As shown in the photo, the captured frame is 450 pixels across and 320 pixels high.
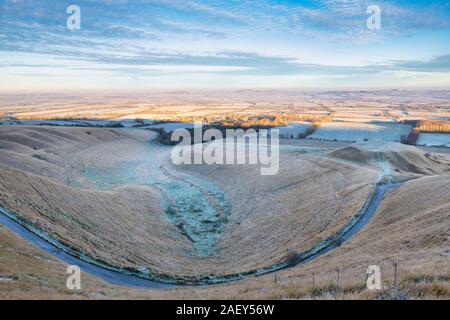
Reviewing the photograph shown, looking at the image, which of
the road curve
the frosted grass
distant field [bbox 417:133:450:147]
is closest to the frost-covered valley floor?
the frosted grass

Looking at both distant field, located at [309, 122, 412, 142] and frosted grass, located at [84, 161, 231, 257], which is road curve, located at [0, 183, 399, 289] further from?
distant field, located at [309, 122, 412, 142]

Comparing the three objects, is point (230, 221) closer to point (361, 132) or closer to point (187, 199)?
point (187, 199)

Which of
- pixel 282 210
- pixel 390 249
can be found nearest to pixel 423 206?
pixel 390 249

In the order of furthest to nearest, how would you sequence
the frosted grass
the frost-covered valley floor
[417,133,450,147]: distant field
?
[417,133,450,147]: distant field
the frosted grass
the frost-covered valley floor

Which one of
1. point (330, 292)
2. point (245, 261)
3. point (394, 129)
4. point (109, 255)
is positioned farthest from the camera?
point (394, 129)

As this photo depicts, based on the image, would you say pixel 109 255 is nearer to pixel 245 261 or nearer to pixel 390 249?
pixel 245 261
